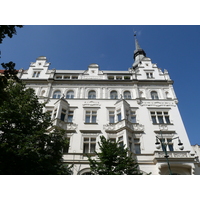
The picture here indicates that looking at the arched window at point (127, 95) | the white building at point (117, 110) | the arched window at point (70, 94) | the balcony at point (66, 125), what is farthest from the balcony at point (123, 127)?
the arched window at point (70, 94)

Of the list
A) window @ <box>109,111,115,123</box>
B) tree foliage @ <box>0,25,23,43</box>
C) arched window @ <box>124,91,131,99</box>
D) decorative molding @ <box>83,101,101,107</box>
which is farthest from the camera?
arched window @ <box>124,91,131,99</box>

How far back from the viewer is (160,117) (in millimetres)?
21016

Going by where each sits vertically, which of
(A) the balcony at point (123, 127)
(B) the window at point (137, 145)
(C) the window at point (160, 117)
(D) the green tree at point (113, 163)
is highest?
(C) the window at point (160, 117)

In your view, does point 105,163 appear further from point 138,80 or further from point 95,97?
point 138,80

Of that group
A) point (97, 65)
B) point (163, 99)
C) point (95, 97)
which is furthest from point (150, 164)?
point (97, 65)

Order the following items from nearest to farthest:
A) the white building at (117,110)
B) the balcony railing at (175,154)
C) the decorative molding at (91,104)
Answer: the balcony railing at (175,154), the white building at (117,110), the decorative molding at (91,104)

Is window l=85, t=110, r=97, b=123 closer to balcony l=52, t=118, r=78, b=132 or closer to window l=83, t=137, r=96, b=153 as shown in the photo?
balcony l=52, t=118, r=78, b=132

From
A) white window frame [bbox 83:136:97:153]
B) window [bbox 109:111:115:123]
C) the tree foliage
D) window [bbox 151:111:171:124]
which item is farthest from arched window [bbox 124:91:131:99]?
the tree foliage

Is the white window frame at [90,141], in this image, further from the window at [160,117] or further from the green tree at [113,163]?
the window at [160,117]

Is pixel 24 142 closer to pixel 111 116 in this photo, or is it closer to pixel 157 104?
pixel 111 116

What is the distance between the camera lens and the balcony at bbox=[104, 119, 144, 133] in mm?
18869

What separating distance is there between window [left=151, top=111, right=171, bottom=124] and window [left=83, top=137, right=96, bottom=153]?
7.59 m

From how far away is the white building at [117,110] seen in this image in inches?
672

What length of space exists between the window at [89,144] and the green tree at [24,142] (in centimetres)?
512
